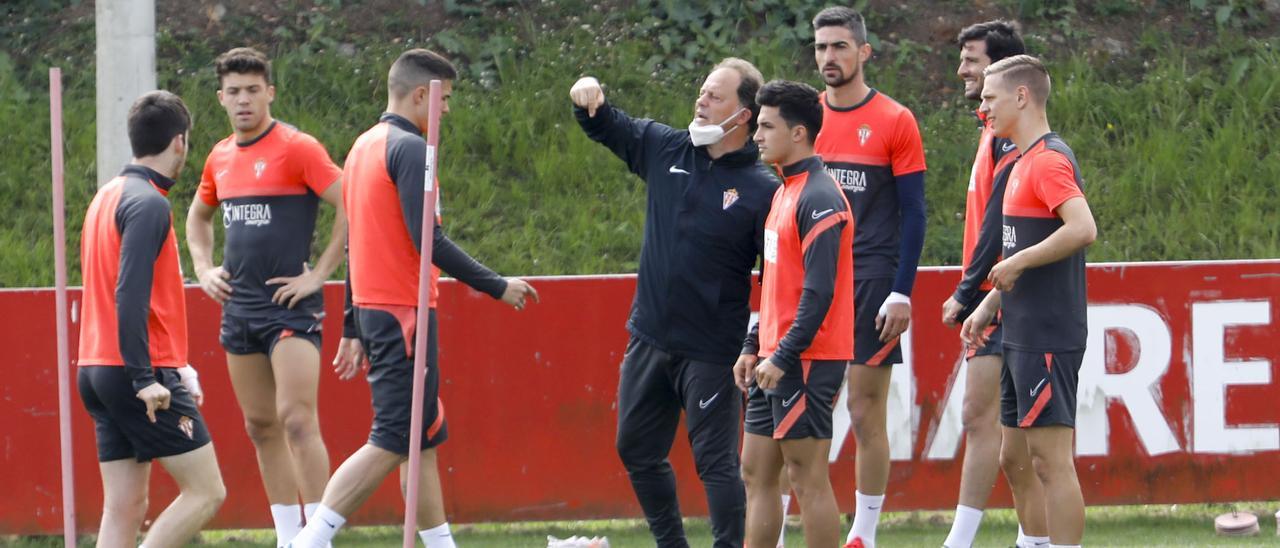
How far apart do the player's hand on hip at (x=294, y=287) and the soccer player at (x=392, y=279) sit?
1.43 ft

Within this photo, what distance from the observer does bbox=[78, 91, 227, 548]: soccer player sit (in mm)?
5996

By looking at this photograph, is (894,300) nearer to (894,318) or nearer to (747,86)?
(894,318)

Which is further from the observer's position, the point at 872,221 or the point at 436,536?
the point at 872,221

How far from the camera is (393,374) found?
650cm

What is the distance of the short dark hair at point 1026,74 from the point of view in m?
6.18

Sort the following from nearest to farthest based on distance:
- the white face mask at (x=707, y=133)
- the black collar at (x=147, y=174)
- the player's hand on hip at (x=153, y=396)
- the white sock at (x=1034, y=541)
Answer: the player's hand on hip at (x=153, y=396) → the black collar at (x=147, y=174) → the white face mask at (x=707, y=133) → the white sock at (x=1034, y=541)

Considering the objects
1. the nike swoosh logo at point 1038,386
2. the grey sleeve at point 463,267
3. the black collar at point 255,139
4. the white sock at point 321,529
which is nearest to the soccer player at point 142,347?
the white sock at point 321,529

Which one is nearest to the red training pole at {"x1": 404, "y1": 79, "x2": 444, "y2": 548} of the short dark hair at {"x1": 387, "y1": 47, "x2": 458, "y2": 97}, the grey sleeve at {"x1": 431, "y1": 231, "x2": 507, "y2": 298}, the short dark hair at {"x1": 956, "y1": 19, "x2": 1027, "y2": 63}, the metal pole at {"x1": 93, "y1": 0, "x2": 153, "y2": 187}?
the grey sleeve at {"x1": 431, "y1": 231, "x2": 507, "y2": 298}

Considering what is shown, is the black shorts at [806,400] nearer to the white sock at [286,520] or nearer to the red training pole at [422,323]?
the red training pole at [422,323]

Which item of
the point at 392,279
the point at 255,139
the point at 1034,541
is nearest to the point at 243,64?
the point at 255,139

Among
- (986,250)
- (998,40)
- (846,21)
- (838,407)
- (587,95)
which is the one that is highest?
(846,21)

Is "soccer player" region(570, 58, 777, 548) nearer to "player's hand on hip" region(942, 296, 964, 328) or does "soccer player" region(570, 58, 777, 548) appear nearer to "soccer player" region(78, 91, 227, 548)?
"player's hand on hip" region(942, 296, 964, 328)

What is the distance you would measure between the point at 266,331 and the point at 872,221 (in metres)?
2.64

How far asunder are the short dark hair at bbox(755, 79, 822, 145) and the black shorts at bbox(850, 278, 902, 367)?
1.19 metres
